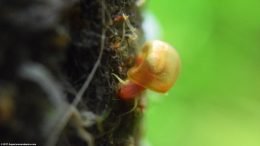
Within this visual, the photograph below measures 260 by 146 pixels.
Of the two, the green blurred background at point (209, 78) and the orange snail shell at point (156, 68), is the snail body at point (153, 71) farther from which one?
the green blurred background at point (209, 78)

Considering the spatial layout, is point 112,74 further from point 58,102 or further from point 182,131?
point 182,131

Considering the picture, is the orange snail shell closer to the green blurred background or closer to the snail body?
the snail body

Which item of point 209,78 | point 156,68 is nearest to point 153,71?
point 156,68

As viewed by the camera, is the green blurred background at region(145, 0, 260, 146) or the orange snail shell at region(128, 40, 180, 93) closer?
the orange snail shell at region(128, 40, 180, 93)

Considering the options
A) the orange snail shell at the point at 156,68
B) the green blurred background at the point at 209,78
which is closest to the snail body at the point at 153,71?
the orange snail shell at the point at 156,68

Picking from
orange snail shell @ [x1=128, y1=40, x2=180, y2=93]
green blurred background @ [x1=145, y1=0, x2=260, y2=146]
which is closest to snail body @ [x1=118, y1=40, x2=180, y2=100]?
orange snail shell @ [x1=128, y1=40, x2=180, y2=93]

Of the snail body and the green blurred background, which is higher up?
the green blurred background
